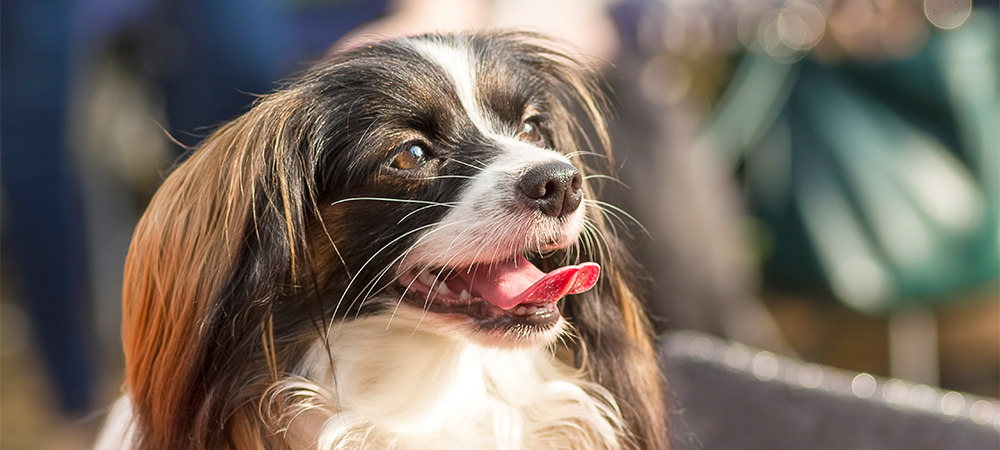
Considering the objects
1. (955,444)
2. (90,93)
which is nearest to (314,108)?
(955,444)

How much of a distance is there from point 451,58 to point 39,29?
1.84 metres

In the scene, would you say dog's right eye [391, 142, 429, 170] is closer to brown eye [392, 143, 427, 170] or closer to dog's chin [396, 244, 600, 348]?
brown eye [392, 143, 427, 170]

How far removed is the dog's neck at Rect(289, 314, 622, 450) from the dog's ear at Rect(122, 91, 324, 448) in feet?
0.32

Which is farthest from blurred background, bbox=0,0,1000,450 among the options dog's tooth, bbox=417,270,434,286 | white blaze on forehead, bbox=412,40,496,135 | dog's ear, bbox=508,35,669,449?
dog's tooth, bbox=417,270,434,286

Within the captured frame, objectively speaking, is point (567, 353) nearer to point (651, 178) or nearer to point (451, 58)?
point (451, 58)

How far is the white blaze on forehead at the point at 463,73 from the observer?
124cm

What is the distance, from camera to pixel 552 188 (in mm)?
1111

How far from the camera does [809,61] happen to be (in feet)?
9.20

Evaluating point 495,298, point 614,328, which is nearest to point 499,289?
point 495,298

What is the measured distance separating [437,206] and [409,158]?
77 millimetres

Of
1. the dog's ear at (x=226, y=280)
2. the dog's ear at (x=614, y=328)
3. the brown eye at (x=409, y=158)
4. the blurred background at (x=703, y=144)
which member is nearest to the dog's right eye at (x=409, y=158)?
the brown eye at (x=409, y=158)

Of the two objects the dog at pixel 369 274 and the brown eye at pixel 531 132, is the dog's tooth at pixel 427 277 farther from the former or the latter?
the brown eye at pixel 531 132

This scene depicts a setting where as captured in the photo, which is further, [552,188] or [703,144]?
[703,144]

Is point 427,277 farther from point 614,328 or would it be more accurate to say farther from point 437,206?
point 614,328
